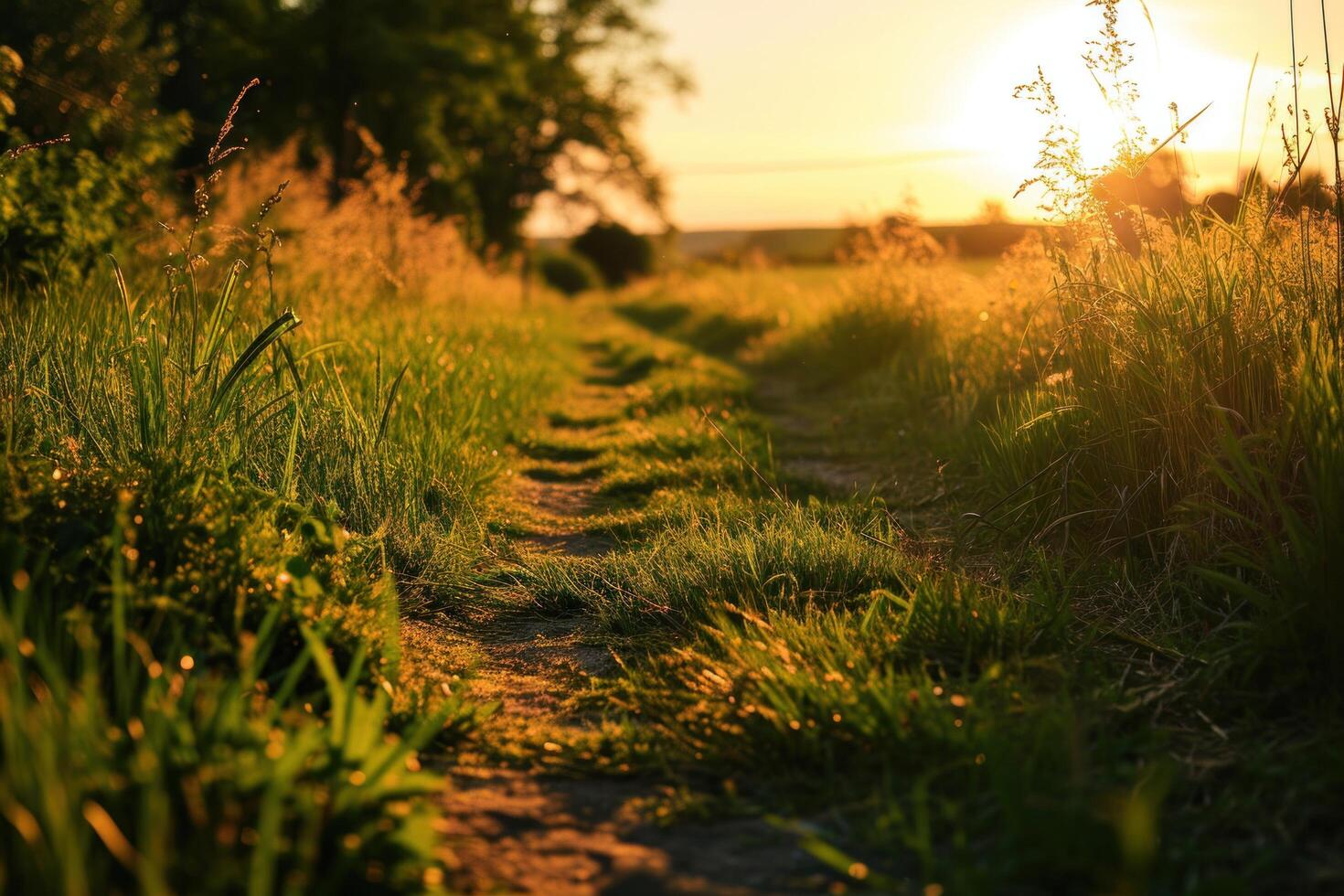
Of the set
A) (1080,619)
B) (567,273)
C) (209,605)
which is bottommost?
(1080,619)


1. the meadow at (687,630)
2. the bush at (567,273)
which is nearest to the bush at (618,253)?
the bush at (567,273)

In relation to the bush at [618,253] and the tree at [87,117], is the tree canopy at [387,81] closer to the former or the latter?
the tree at [87,117]

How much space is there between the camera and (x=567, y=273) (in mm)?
37000

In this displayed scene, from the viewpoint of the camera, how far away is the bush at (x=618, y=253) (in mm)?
38656

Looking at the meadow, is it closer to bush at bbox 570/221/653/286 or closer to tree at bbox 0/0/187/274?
tree at bbox 0/0/187/274

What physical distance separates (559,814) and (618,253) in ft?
124

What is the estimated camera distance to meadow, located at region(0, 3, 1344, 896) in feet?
5.67

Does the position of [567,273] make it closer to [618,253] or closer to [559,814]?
[618,253]

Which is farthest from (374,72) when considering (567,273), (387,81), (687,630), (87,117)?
(567,273)

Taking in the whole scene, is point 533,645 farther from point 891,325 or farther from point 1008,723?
point 891,325

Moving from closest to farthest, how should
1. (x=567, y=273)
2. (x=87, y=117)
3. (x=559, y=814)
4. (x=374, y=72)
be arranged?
(x=559, y=814)
(x=87, y=117)
(x=374, y=72)
(x=567, y=273)

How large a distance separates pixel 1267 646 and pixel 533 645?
2013mm

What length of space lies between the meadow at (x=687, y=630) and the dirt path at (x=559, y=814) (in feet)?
0.03

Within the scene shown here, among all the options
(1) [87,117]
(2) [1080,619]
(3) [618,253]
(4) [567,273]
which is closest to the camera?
(2) [1080,619]
